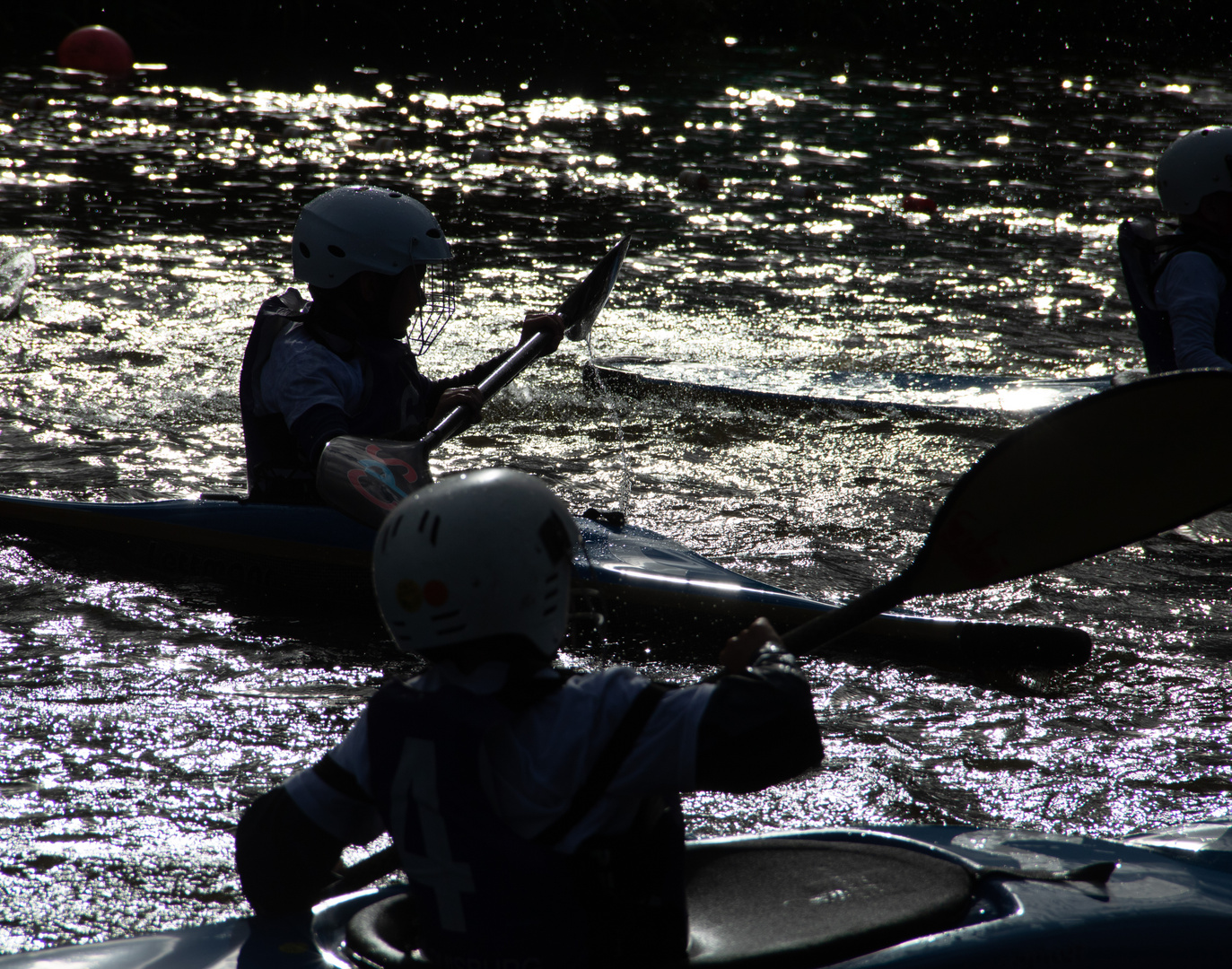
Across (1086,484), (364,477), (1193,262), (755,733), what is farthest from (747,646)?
(1193,262)

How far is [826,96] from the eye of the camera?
1845 cm

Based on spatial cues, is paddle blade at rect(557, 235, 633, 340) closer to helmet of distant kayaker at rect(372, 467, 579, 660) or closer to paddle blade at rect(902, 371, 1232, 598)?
paddle blade at rect(902, 371, 1232, 598)

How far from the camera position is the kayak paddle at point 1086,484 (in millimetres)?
2094

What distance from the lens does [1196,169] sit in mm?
4578

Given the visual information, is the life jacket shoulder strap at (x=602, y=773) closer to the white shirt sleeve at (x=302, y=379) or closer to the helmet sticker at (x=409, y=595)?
the helmet sticker at (x=409, y=595)

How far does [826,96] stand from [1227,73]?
823 centimetres

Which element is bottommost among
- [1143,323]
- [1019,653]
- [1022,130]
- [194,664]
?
[194,664]

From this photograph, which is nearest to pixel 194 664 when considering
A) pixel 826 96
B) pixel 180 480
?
pixel 180 480

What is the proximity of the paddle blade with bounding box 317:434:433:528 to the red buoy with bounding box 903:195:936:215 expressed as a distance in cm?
860

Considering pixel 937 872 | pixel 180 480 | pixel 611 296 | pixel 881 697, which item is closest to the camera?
pixel 937 872

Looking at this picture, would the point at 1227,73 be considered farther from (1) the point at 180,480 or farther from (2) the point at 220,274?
(1) the point at 180,480

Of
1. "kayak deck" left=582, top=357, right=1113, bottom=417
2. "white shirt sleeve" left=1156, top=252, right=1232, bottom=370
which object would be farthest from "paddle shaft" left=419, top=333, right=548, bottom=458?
"white shirt sleeve" left=1156, top=252, right=1232, bottom=370

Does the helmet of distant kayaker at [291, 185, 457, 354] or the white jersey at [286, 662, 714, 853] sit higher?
the helmet of distant kayaker at [291, 185, 457, 354]

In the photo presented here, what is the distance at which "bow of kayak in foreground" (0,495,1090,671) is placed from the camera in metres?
3.68
